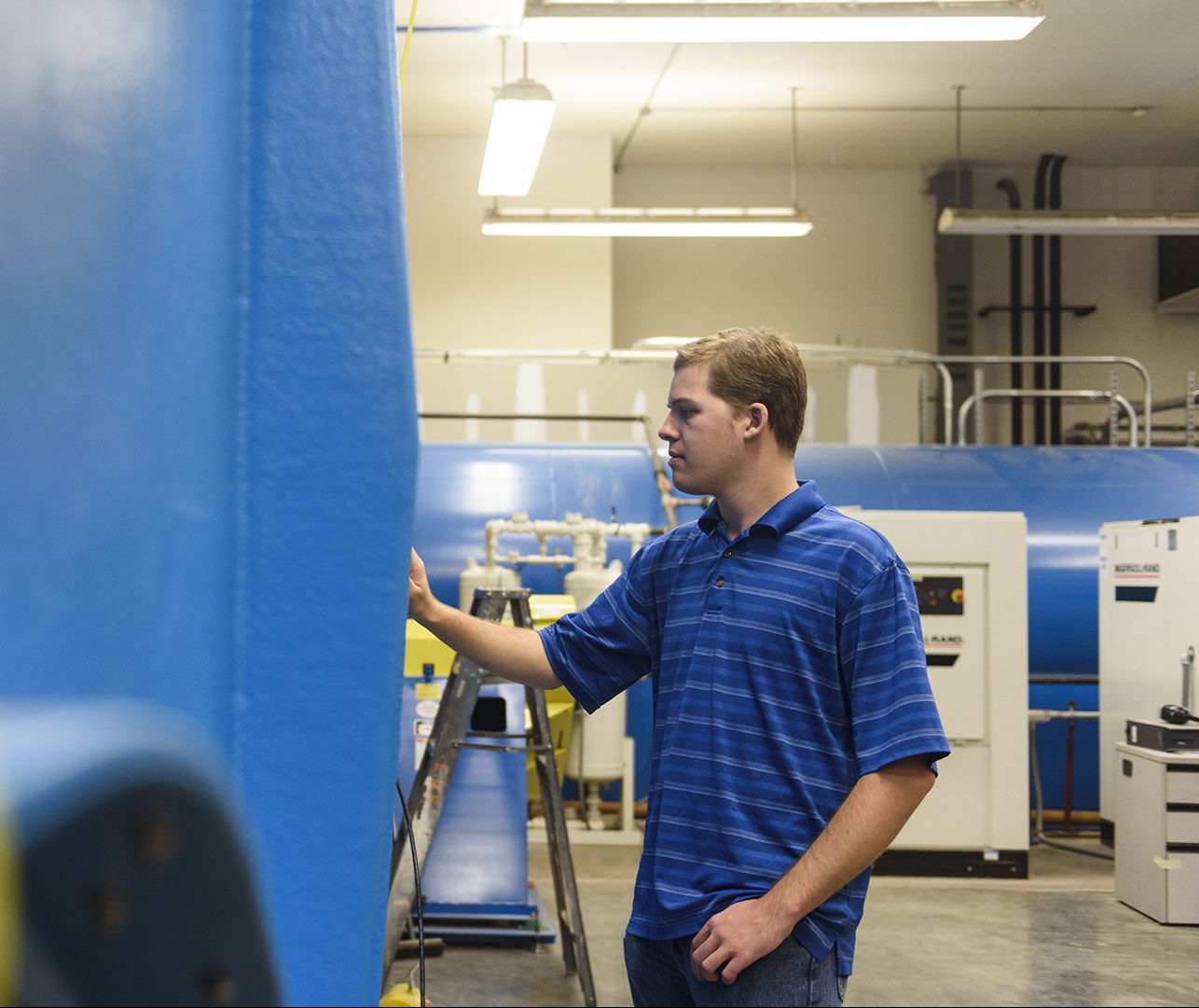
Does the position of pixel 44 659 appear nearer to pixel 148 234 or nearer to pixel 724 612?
pixel 148 234

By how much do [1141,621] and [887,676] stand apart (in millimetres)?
5610

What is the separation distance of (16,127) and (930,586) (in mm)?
6224

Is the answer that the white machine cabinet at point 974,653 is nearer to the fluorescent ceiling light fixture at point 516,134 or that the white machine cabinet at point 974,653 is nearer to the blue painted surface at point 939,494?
the blue painted surface at point 939,494

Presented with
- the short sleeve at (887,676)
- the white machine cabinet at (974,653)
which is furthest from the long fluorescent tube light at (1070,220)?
the short sleeve at (887,676)

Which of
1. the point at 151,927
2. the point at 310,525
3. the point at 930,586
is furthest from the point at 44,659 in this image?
→ the point at 930,586

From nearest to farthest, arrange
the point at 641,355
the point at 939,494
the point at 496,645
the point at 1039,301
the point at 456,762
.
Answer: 1. the point at 496,645
2. the point at 456,762
3. the point at 939,494
4. the point at 641,355
5. the point at 1039,301

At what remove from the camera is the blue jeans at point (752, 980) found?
1.76 metres

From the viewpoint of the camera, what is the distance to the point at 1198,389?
31.6ft

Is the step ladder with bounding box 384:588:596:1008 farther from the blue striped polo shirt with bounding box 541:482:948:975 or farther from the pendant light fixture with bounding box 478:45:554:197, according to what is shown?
the pendant light fixture with bounding box 478:45:554:197

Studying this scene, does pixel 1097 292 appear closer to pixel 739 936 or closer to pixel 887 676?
pixel 887 676

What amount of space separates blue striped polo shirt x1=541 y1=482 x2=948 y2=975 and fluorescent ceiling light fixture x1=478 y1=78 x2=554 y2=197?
5.25 meters

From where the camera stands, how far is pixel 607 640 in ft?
6.84

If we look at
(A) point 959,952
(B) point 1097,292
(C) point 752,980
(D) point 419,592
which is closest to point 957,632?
(A) point 959,952

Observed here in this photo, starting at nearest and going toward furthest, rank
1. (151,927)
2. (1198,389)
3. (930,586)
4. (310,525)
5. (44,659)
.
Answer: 1. (151,927)
2. (44,659)
3. (310,525)
4. (930,586)
5. (1198,389)
